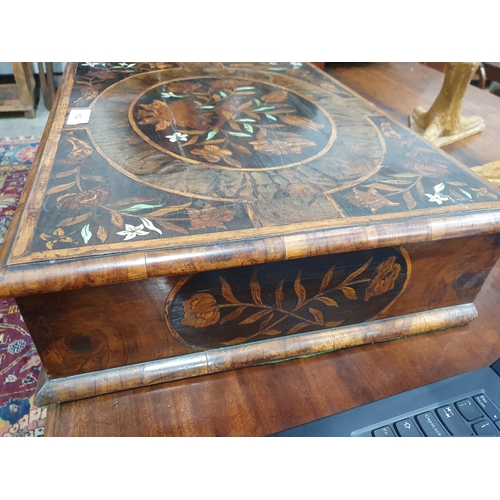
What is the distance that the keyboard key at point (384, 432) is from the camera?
0.42 m

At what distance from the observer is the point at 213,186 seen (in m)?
0.59

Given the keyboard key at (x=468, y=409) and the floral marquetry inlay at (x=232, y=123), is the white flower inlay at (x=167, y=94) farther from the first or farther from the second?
the keyboard key at (x=468, y=409)

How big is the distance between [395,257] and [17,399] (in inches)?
30.2

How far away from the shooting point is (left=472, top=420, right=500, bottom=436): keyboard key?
16.2 inches

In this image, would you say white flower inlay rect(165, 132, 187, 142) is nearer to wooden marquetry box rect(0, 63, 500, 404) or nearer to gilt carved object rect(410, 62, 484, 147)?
wooden marquetry box rect(0, 63, 500, 404)

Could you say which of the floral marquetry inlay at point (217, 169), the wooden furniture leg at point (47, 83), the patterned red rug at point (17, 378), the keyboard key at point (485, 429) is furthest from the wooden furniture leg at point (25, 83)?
the keyboard key at point (485, 429)

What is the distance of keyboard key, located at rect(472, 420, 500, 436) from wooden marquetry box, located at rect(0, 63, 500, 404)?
20cm

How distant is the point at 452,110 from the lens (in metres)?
1.04

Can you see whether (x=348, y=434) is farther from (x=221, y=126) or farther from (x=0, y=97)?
(x=0, y=97)

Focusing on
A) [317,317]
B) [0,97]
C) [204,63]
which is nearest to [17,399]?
[317,317]

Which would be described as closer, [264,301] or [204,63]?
[264,301]

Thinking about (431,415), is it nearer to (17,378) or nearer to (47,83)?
(17,378)

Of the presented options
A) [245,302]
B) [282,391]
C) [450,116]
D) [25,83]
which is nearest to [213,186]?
[245,302]

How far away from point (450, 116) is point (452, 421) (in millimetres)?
870
